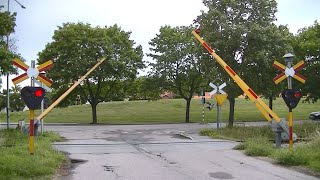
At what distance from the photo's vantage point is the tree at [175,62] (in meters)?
43.7

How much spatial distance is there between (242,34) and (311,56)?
10.9 metres

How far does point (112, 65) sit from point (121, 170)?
1170 inches

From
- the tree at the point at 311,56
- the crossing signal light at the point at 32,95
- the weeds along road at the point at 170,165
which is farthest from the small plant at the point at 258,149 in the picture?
the tree at the point at 311,56

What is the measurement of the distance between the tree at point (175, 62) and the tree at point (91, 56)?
2.05 m

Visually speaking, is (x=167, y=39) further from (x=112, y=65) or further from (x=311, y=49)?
(x=311, y=49)

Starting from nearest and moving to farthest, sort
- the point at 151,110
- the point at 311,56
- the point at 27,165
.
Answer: the point at 27,165 → the point at 311,56 → the point at 151,110

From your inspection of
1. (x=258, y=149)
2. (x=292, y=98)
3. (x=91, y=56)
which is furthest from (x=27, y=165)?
(x=91, y=56)

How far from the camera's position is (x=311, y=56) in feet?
119

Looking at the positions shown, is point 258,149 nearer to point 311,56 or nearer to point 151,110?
point 311,56

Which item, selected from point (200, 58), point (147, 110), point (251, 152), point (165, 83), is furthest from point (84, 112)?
point (251, 152)

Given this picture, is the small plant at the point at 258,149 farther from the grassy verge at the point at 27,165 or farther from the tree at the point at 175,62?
the tree at the point at 175,62

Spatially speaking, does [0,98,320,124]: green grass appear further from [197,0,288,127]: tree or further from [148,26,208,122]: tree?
[197,0,288,127]: tree

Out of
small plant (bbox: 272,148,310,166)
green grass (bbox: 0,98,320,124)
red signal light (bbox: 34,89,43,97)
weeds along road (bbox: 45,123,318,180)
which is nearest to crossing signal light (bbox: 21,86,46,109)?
red signal light (bbox: 34,89,43,97)

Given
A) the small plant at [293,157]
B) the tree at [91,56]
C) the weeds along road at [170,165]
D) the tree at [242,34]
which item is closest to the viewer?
the weeds along road at [170,165]
